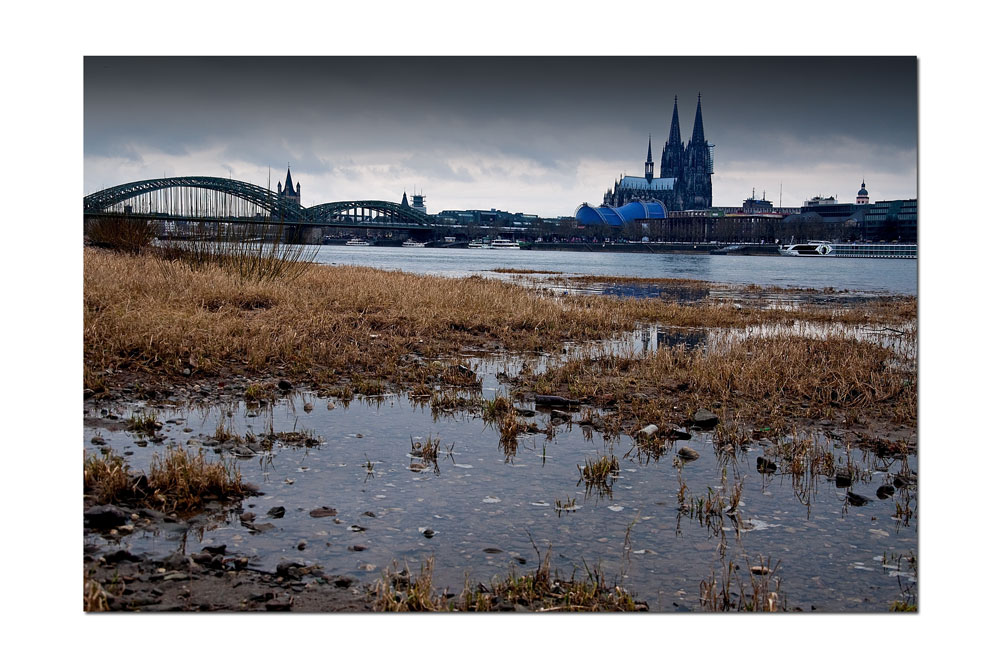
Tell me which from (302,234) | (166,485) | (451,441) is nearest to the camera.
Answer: (166,485)

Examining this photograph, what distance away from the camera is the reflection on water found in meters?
5.71

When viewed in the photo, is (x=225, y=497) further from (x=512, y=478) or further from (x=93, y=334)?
(x=93, y=334)

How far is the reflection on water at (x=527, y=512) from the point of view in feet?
18.7

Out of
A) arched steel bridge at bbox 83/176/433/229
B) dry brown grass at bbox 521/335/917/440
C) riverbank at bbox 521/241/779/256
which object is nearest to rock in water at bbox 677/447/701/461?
dry brown grass at bbox 521/335/917/440

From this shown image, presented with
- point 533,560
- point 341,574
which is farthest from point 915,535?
point 341,574

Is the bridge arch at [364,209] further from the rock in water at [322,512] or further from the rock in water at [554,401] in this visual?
the rock in water at [322,512]

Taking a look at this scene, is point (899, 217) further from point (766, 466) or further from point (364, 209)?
point (364, 209)

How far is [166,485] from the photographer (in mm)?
6816

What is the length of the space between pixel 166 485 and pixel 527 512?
3.20 m

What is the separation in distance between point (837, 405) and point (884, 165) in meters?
3.54

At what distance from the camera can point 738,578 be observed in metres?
5.58

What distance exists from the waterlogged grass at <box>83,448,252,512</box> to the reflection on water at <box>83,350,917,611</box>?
289mm

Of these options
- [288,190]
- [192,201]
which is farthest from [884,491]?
[288,190]

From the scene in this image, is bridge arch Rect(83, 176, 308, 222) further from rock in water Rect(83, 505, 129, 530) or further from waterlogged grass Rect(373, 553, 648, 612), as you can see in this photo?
waterlogged grass Rect(373, 553, 648, 612)
